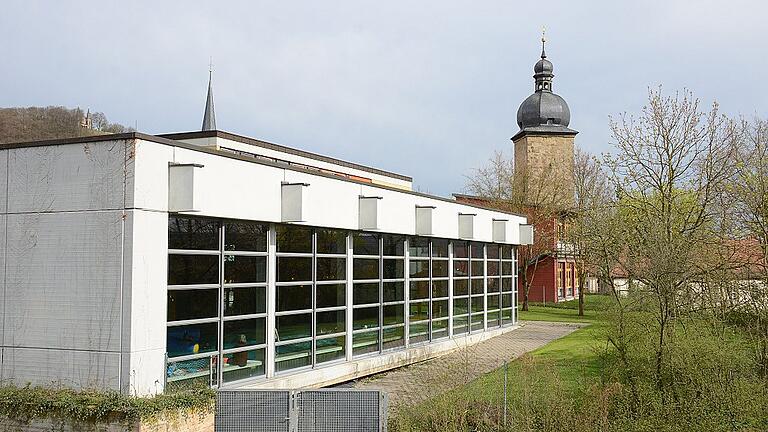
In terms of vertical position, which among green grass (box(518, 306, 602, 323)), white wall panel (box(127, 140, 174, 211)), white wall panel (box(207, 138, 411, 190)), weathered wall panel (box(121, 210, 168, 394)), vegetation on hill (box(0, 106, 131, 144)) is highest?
vegetation on hill (box(0, 106, 131, 144))

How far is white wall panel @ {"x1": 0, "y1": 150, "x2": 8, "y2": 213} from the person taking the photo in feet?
41.2

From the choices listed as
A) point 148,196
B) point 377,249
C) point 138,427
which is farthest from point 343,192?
point 138,427

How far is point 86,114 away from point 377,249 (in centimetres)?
1343

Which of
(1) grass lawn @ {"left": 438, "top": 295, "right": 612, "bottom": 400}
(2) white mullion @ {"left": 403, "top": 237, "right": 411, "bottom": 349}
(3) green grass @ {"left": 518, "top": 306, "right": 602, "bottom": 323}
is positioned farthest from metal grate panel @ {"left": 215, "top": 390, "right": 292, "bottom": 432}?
(3) green grass @ {"left": 518, "top": 306, "right": 602, "bottom": 323}

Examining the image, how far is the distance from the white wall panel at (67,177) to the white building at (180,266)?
0.02 metres

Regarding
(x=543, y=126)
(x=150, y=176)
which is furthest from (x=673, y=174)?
(x=543, y=126)

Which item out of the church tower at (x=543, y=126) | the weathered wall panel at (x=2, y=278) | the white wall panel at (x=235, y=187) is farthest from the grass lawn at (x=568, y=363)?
the church tower at (x=543, y=126)

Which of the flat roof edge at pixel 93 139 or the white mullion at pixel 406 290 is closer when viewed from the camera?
the flat roof edge at pixel 93 139

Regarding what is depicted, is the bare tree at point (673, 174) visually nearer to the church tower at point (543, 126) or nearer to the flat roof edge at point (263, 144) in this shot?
the flat roof edge at point (263, 144)

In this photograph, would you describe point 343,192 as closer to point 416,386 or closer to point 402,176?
point 416,386

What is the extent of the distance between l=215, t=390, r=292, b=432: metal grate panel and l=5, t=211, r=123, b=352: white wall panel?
5.84ft

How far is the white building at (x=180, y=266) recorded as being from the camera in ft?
38.3

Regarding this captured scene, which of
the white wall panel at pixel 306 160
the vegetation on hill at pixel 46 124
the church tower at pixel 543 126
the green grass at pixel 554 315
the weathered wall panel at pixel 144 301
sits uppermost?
the church tower at pixel 543 126

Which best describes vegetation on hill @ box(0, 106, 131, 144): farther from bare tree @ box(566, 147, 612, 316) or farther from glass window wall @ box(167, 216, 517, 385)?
bare tree @ box(566, 147, 612, 316)
